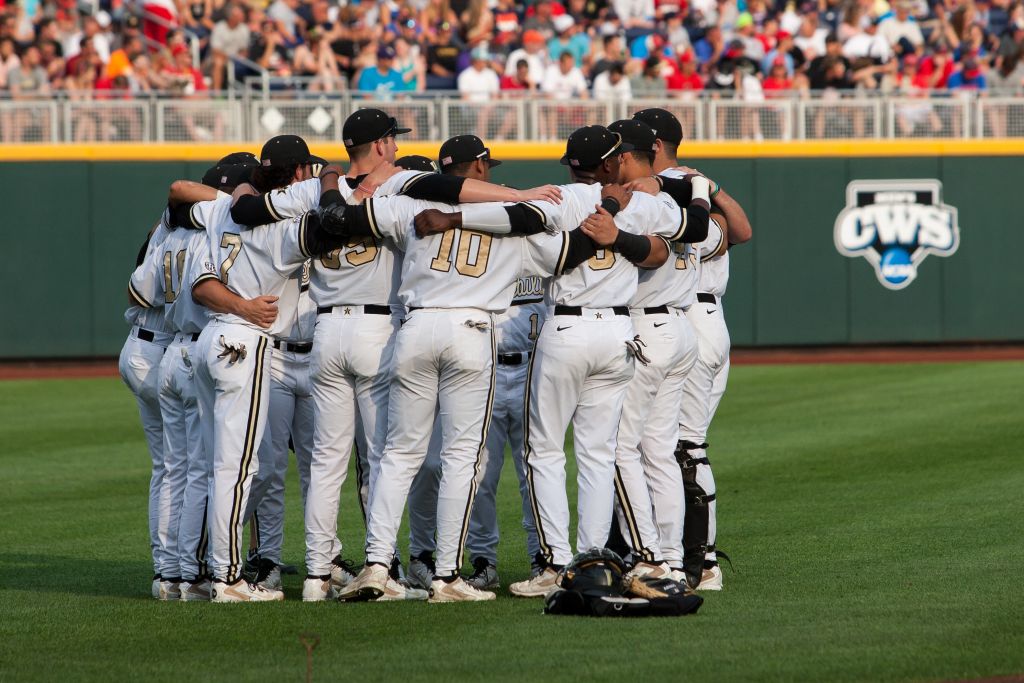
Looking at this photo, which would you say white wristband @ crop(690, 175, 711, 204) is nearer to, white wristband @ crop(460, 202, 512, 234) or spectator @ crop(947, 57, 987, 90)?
white wristband @ crop(460, 202, 512, 234)

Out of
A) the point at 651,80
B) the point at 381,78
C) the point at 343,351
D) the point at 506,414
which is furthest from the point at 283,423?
the point at 651,80

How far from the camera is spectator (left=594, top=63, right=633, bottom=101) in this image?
1780 cm

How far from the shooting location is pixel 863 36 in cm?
2011

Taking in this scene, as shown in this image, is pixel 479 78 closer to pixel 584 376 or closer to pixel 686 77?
pixel 686 77

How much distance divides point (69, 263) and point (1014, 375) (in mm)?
10821

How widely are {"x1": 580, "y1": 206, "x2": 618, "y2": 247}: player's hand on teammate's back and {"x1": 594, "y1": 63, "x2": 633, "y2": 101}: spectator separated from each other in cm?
1146

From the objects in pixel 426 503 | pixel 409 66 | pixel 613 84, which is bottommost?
pixel 426 503

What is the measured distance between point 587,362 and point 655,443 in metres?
0.63

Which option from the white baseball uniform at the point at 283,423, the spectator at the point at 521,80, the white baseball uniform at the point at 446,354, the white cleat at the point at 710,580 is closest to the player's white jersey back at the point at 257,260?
the white baseball uniform at the point at 283,423

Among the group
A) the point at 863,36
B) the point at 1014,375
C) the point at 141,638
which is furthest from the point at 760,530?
the point at 863,36

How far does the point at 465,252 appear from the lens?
6320mm

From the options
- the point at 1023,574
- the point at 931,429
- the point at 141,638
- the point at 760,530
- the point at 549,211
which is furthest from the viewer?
the point at 931,429

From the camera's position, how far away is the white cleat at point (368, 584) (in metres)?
6.39

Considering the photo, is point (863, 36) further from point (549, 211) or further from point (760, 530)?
point (549, 211)
